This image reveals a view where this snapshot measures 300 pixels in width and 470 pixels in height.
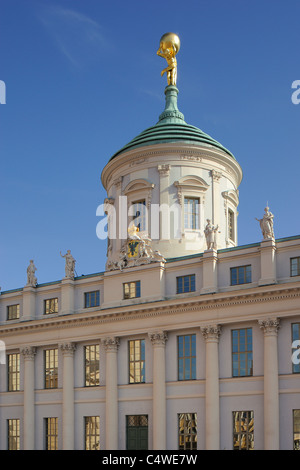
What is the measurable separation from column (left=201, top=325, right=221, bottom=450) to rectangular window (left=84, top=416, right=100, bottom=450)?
9132 millimetres

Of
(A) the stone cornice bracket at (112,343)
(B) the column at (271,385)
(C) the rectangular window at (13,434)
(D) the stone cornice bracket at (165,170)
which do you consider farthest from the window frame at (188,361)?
(C) the rectangular window at (13,434)

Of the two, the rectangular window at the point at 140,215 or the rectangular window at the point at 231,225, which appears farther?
the rectangular window at the point at 231,225

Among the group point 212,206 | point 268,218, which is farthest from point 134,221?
point 268,218

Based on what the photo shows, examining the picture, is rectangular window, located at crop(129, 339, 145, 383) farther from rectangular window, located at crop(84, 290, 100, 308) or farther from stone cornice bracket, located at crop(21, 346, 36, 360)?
stone cornice bracket, located at crop(21, 346, 36, 360)

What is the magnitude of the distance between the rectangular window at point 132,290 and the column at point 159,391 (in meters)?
3.31

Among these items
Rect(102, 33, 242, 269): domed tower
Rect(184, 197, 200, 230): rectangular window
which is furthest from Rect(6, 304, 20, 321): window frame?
Rect(184, 197, 200, 230): rectangular window

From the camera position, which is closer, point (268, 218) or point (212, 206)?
point (268, 218)

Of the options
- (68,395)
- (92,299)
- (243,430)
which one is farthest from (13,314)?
(243,430)

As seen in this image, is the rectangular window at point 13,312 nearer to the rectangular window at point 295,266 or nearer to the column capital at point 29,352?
the column capital at point 29,352

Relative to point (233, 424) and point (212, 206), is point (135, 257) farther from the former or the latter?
point (233, 424)

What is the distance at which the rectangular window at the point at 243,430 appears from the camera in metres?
41.2

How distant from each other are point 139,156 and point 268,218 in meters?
14.6

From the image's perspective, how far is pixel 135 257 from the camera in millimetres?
48344

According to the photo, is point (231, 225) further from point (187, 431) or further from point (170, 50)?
point (187, 431)
